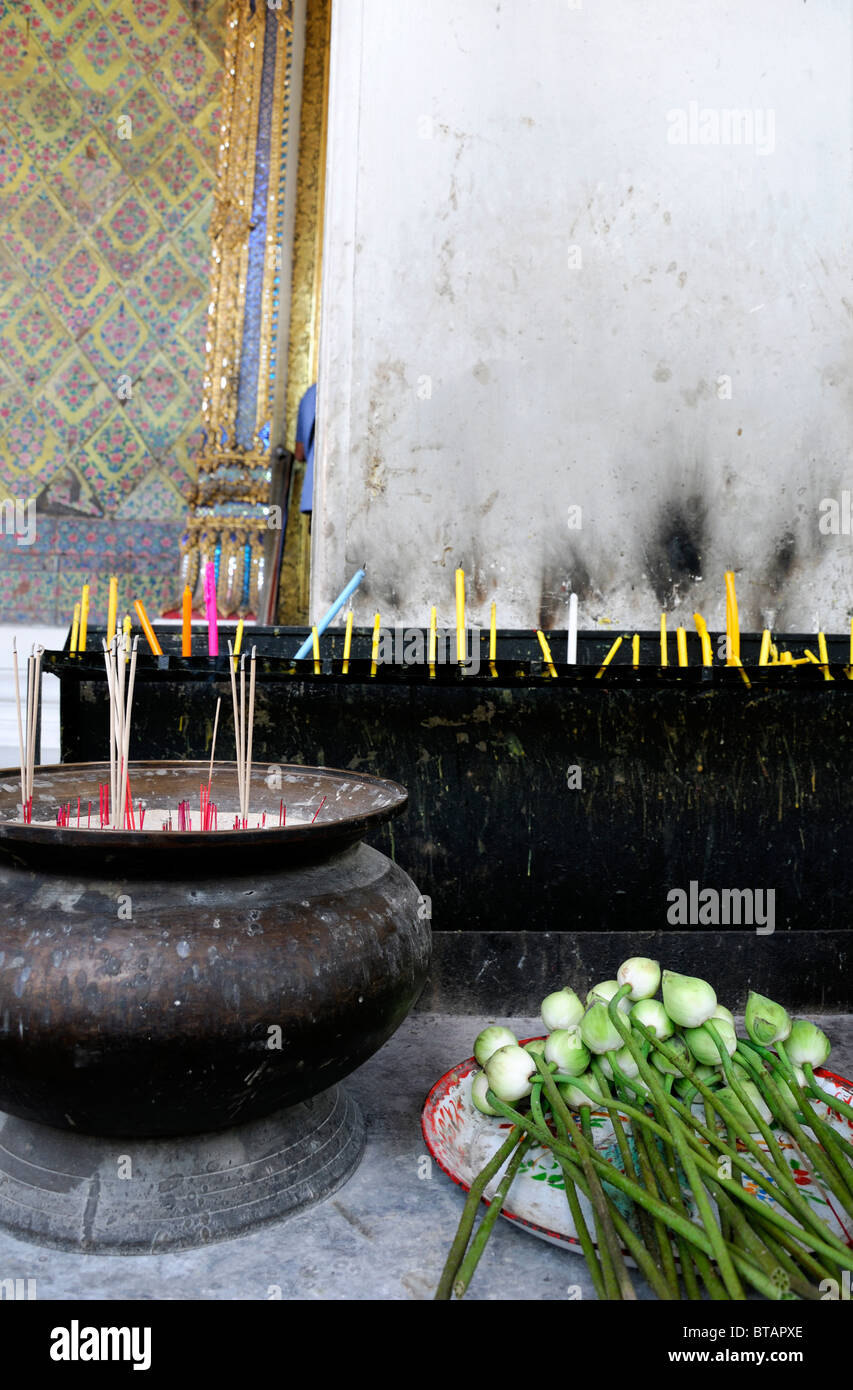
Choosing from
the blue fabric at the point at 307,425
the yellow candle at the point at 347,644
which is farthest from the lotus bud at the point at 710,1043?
the blue fabric at the point at 307,425

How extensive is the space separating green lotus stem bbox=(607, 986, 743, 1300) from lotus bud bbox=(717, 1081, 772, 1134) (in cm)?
8

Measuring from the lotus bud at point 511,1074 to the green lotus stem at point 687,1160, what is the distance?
0.46 ft

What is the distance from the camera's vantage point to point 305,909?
1.21 meters

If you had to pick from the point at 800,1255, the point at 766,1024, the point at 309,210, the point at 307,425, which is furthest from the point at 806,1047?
the point at 309,210

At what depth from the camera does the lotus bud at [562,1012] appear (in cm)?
144

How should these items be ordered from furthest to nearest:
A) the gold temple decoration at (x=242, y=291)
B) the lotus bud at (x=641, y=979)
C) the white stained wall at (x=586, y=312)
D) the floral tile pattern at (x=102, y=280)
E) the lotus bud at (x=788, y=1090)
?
1. the floral tile pattern at (x=102, y=280)
2. the gold temple decoration at (x=242, y=291)
3. the white stained wall at (x=586, y=312)
4. the lotus bud at (x=641, y=979)
5. the lotus bud at (x=788, y=1090)

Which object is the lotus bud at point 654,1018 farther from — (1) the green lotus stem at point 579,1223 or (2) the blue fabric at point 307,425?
(2) the blue fabric at point 307,425

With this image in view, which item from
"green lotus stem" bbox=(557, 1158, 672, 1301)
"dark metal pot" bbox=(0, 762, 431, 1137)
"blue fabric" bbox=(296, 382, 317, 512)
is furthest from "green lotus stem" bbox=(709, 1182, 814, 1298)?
"blue fabric" bbox=(296, 382, 317, 512)

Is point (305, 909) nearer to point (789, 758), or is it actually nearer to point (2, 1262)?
point (2, 1262)

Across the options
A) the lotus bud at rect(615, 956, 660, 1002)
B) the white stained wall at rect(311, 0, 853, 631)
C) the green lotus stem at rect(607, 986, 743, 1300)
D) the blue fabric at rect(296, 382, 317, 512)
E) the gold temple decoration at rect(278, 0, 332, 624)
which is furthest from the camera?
the gold temple decoration at rect(278, 0, 332, 624)

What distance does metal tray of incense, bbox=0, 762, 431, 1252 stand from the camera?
1081 mm

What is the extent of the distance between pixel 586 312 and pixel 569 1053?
1.80 m

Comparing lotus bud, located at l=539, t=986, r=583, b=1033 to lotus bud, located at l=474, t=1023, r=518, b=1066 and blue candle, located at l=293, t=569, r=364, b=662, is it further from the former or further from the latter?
blue candle, located at l=293, t=569, r=364, b=662

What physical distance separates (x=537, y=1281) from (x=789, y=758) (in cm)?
132
